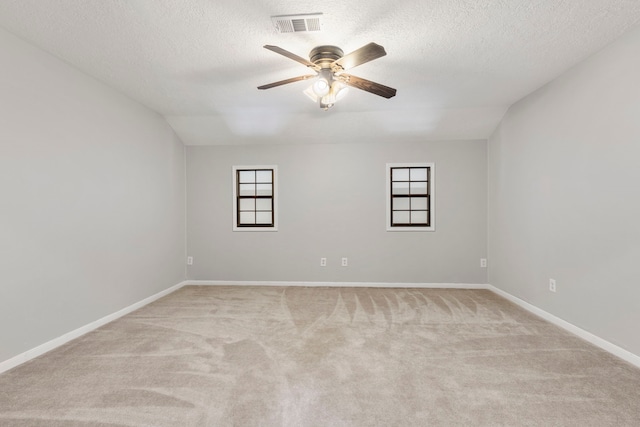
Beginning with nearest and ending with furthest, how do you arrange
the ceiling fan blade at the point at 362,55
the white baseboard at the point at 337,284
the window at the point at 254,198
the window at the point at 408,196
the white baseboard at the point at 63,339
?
the ceiling fan blade at the point at 362,55 → the white baseboard at the point at 63,339 → the white baseboard at the point at 337,284 → the window at the point at 408,196 → the window at the point at 254,198

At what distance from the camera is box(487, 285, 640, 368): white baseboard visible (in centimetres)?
228

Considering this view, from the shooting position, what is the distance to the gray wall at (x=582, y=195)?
2312 millimetres

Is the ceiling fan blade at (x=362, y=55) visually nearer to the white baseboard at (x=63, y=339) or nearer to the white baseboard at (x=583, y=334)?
the white baseboard at (x=583, y=334)

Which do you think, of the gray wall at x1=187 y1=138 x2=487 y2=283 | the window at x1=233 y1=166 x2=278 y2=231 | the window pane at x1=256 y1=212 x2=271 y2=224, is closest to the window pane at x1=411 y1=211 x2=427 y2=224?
the gray wall at x1=187 y1=138 x2=487 y2=283

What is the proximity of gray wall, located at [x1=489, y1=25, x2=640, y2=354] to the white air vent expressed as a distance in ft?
8.20

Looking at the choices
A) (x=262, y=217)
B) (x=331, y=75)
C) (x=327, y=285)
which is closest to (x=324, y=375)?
(x=331, y=75)

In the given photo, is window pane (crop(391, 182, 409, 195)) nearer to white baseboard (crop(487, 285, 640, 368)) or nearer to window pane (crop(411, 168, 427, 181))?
window pane (crop(411, 168, 427, 181))

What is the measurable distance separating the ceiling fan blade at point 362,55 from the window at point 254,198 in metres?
2.84

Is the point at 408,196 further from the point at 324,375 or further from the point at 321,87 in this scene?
the point at 324,375

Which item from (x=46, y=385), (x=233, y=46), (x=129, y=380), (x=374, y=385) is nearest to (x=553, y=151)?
(x=374, y=385)

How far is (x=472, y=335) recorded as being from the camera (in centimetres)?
283

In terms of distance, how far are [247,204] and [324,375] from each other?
3.43m

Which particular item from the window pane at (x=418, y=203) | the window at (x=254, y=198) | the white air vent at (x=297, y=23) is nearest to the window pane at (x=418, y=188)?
the window pane at (x=418, y=203)

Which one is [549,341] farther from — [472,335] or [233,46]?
[233,46]
